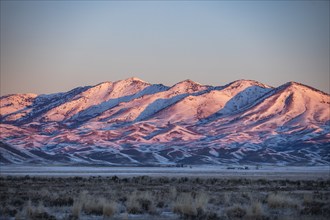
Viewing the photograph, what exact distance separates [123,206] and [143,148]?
151037 mm

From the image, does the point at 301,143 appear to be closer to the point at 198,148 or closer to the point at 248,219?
the point at 198,148

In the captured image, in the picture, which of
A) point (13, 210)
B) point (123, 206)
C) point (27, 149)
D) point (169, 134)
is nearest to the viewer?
point (13, 210)

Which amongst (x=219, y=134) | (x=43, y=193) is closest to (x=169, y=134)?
(x=219, y=134)

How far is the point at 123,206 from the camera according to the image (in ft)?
90.8

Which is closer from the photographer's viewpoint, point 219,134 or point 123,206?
point 123,206

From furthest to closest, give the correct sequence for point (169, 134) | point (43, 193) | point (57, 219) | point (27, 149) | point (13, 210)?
1. point (169, 134)
2. point (27, 149)
3. point (43, 193)
4. point (13, 210)
5. point (57, 219)

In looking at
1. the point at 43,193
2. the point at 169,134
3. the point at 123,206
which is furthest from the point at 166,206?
the point at 169,134

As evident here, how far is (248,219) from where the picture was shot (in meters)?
22.6

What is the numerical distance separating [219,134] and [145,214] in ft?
567

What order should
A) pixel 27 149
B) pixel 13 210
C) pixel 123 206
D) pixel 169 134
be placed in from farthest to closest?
pixel 169 134, pixel 27 149, pixel 123 206, pixel 13 210

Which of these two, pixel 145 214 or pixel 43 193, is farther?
pixel 43 193

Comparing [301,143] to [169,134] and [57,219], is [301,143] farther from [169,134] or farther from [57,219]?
[57,219]

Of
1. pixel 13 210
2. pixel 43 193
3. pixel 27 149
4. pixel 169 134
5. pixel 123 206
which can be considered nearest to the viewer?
pixel 13 210

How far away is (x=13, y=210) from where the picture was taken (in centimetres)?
2467
